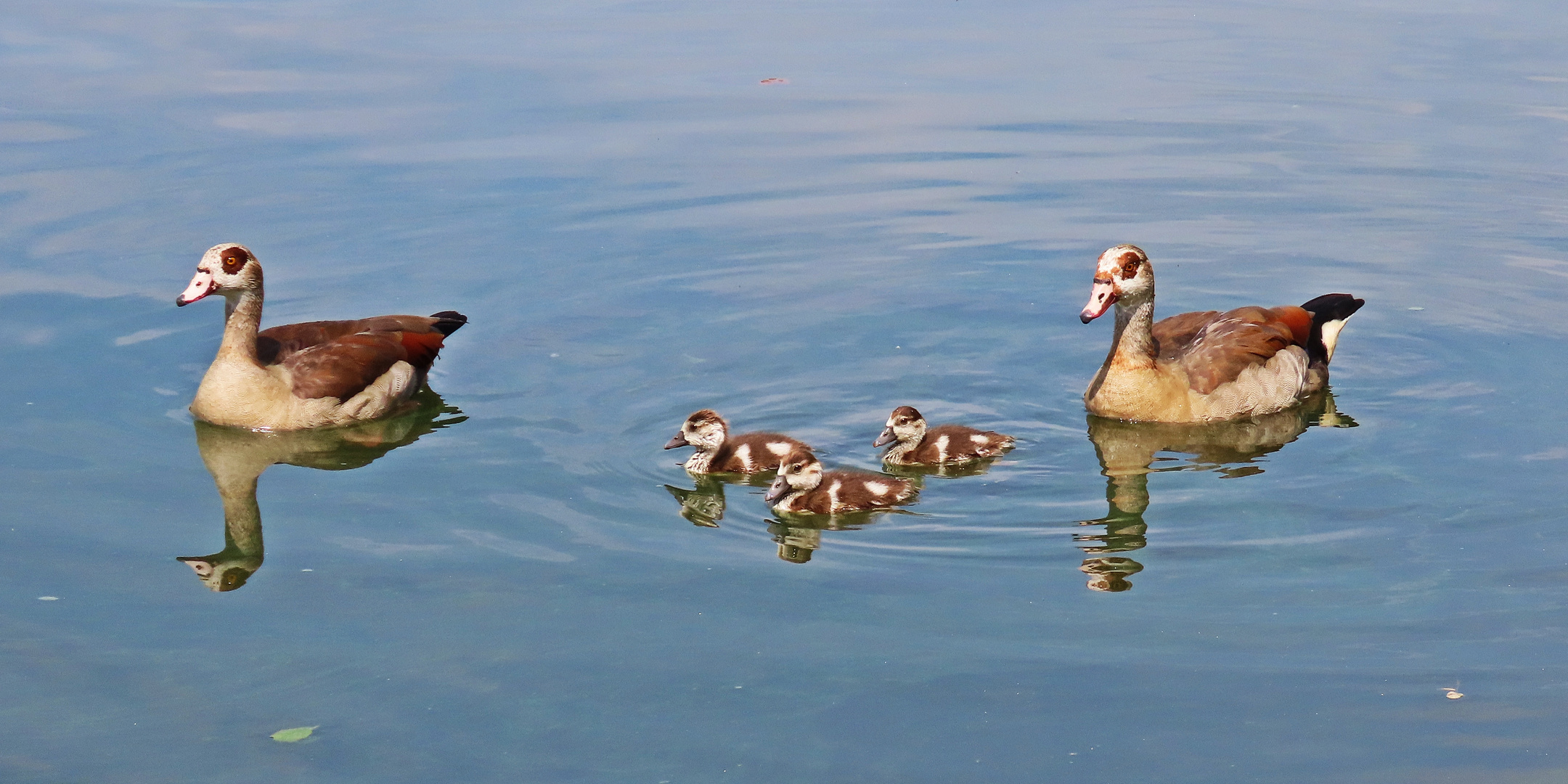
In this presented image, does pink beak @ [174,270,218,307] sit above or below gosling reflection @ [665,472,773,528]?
above

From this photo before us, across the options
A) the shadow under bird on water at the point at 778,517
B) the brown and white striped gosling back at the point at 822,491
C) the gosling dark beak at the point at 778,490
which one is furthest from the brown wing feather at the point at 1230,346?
the gosling dark beak at the point at 778,490

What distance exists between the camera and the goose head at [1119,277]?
10.9 m

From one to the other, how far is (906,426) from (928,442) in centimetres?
23

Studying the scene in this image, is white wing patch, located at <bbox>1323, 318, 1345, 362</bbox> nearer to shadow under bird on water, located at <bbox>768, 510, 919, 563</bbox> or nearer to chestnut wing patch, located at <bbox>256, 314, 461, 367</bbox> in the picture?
shadow under bird on water, located at <bbox>768, 510, 919, 563</bbox>

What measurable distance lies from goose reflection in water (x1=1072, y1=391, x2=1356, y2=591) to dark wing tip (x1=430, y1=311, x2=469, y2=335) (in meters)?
4.44

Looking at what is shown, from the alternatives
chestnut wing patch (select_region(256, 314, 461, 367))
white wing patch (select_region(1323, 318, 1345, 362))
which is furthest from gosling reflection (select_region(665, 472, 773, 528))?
white wing patch (select_region(1323, 318, 1345, 362))

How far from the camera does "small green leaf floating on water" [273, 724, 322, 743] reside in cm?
700

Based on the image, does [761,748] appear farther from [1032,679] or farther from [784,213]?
[784,213]

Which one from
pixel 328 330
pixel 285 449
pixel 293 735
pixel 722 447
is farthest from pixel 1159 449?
pixel 293 735

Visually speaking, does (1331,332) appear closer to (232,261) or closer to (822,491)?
(822,491)

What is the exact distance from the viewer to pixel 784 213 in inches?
607

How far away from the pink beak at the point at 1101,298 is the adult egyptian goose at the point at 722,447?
7.20 feet

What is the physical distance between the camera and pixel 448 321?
39.7 feet

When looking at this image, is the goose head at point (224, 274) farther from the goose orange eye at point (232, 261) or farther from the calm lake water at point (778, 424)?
the calm lake water at point (778, 424)
